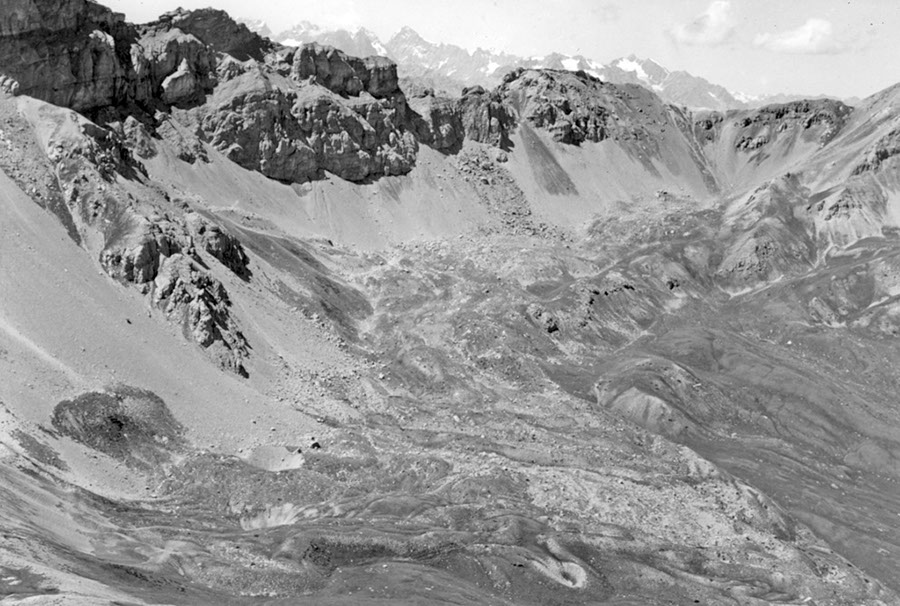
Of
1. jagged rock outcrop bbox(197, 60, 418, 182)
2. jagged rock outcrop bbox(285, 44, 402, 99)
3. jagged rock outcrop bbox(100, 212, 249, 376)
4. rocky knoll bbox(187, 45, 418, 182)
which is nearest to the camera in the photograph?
jagged rock outcrop bbox(100, 212, 249, 376)

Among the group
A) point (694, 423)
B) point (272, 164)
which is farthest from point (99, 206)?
point (694, 423)

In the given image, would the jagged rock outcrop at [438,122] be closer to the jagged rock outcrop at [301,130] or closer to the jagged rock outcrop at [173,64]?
the jagged rock outcrop at [301,130]

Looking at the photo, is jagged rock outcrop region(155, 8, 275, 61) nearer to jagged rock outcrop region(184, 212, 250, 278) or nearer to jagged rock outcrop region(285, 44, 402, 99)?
jagged rock outcrop region(285, 44, 402, 99)

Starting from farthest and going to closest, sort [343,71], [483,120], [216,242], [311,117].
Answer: [483,120]
[343,71]
[311,117]
[216,242]

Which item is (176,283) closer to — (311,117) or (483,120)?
(311,117)

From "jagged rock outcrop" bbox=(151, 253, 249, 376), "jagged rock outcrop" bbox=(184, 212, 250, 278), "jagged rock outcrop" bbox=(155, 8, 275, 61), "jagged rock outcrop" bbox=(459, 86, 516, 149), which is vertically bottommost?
"jagged rock outcrop" bbox=(151, 253, 249, 376)

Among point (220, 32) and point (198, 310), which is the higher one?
point (220, 32)

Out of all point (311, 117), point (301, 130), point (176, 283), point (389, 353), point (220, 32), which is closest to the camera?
point (176, 283)

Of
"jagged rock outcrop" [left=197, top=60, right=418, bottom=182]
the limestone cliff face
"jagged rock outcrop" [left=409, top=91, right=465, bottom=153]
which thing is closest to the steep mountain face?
the limestone cliff face

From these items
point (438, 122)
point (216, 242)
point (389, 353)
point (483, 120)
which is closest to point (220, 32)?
point (438, 122)
